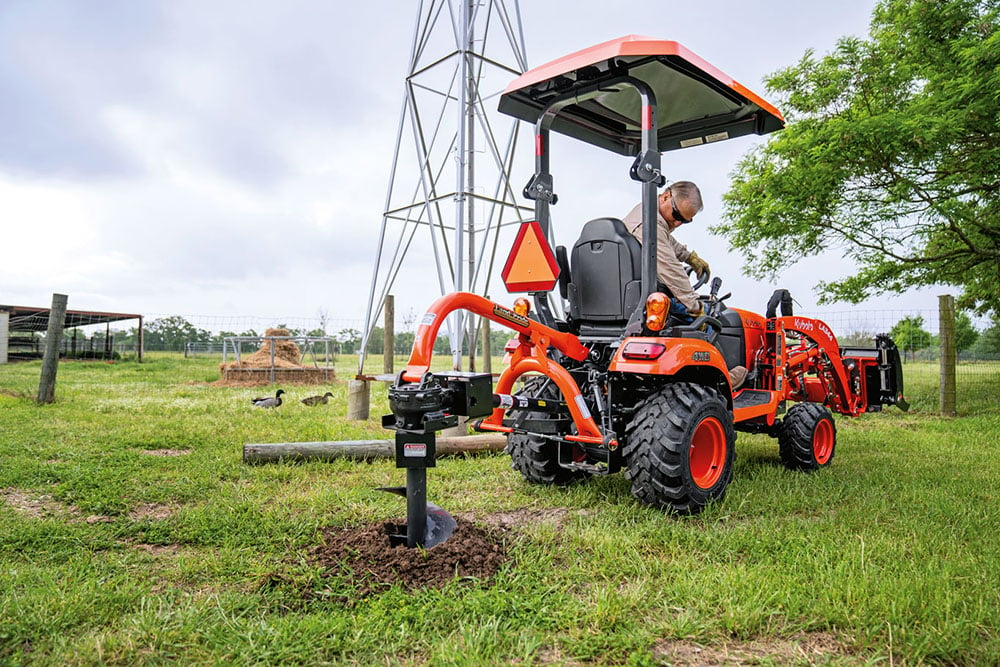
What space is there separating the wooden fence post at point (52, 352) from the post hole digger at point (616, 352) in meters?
8.04

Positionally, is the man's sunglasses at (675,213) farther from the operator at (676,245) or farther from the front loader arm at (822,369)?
the front loader arm at (822,369)

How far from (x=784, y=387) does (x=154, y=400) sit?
9.36 metres

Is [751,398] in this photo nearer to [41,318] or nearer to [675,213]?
[675,213]

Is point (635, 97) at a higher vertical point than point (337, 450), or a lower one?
higher

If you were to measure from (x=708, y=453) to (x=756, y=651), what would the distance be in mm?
2012

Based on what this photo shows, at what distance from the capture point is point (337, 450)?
217 inches

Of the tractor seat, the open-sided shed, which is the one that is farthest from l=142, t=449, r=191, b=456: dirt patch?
the open-sided shed

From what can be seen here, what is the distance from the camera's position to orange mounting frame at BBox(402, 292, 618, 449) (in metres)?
3.32

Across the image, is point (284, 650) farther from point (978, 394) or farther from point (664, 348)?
point (978, 394)

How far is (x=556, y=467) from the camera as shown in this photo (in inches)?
183

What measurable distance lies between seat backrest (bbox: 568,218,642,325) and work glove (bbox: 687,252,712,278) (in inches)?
26.3

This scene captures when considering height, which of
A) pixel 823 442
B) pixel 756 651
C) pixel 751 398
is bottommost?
pixel 756 651

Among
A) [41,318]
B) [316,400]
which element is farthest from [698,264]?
[41,318]

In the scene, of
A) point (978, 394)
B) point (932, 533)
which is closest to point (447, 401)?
point (932, 533)
